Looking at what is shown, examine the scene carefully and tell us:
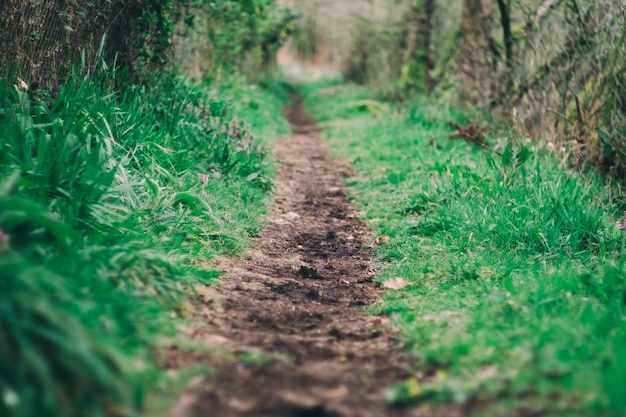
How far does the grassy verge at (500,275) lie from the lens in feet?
7.79

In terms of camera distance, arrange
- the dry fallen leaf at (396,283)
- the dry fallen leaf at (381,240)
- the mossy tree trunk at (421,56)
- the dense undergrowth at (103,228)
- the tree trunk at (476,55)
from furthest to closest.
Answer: the mossy tree trunk at (421,56) → the tree trunk at (476,55) → the dry fallen leaf at (381,240) → the dry fallen leaf at (396,283) → the dense undergrowth at (103,228)

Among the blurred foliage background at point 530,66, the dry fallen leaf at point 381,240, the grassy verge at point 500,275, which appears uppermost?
the blurred foliage background at point 530,66

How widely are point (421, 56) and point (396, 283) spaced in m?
9.32

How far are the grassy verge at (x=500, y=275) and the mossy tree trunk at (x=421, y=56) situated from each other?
15.7 ft

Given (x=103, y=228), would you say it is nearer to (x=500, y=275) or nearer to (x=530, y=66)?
(x=500, y=275)

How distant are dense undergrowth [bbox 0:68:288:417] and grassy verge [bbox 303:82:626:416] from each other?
1137 millimetres

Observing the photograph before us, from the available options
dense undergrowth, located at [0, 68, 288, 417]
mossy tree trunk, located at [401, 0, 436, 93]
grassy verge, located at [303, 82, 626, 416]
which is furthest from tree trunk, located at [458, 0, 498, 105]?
dense undergrowth, located at [0, 68, 288, 417]

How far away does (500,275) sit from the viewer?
385 centimetres

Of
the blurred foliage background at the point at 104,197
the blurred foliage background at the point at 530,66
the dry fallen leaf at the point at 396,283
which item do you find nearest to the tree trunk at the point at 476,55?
the blurred foliage background at the point at 530,66

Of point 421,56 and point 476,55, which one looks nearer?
point 476,55

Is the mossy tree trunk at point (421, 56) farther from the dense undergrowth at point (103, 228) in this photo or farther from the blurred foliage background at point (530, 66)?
the dense undergrowth at point (103, 228)

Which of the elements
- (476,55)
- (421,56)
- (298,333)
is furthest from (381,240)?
(421,56)

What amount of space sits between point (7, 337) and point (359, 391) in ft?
4.50

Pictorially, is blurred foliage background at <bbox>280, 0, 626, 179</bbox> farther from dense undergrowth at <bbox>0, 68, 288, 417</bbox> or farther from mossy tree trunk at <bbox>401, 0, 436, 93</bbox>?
dense undergrowth at <bbox>0, 68, 288, 417</bbox>
